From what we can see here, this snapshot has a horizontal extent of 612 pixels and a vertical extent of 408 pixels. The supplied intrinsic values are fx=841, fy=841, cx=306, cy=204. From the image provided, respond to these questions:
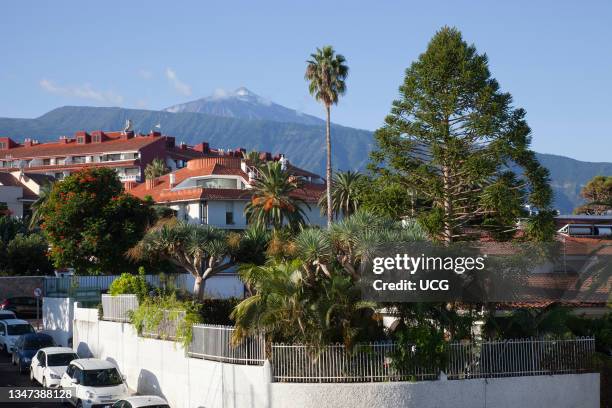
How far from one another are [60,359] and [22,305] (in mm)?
25080

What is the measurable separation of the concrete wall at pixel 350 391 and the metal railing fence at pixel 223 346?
25cm

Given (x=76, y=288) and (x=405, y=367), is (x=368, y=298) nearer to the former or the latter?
(x=405, y=367)

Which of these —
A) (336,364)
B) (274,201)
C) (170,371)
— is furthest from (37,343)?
(274,201)

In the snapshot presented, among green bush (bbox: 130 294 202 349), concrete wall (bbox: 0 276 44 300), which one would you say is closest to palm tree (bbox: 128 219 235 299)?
green bush (bbox: 130 294 202 349)

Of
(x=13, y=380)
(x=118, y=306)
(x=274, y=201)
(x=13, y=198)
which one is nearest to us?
(x=118, y=306)

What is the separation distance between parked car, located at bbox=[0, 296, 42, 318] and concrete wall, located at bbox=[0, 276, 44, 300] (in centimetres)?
Result: 187

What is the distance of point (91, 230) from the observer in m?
46.2

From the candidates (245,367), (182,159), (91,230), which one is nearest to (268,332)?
(245,367)

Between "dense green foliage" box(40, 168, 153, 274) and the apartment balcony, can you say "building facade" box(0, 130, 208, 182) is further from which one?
"dense green foliage" box(40, 168, 153, 274)

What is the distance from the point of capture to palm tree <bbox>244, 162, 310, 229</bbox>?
6141 cm

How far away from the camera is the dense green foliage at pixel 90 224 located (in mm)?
46344

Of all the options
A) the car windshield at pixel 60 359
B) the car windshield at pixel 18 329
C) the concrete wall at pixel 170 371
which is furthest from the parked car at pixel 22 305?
the car windshield at pixel 60 359

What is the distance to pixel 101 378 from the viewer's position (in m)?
26.1

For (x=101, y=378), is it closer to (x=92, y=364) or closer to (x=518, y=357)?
(x=92, y=364)
